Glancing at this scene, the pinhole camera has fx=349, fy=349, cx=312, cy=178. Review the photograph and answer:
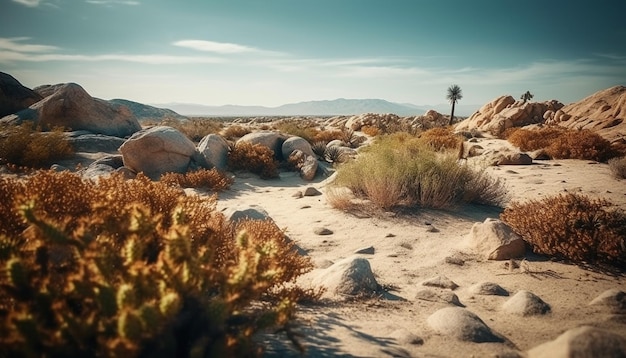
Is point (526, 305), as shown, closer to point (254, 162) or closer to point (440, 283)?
point (440, 283)

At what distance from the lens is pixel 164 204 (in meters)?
3.19

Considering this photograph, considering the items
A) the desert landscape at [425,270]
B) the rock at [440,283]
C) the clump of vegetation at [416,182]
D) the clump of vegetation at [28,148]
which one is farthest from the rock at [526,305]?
the clump of vegetation at [28,148]

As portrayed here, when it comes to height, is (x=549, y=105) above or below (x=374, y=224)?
above

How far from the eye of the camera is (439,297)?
346 centimetres

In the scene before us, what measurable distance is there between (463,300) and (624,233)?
2.43 meters

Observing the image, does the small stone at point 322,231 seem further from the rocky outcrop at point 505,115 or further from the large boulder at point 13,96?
the rocky outcrop at point 505,115

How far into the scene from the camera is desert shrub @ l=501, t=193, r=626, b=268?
409 centimetres

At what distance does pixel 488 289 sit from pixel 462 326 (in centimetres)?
115

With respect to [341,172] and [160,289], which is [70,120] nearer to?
[341,172]

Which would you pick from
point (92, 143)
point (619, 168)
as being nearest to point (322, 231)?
point (619, 168)

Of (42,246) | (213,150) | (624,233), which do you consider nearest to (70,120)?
(213,150)

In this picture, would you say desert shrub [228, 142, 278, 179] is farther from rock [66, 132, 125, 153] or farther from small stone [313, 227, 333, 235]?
small stone [313, 227, 333, 235]

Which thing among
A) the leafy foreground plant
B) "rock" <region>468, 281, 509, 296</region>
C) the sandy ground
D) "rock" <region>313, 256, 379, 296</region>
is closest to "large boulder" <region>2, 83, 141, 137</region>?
the sandy ground

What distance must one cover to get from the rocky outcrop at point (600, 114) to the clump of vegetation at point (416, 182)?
11714 mm
